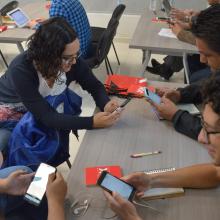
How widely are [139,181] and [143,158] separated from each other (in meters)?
0.18

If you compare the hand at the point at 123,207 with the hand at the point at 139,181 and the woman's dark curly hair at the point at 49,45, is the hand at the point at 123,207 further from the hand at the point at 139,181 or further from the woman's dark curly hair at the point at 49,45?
the woman's dark curly hair at the point at 49,45

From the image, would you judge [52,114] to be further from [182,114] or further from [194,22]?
[194,22]

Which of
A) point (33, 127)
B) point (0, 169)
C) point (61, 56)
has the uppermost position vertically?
point (61, 56)

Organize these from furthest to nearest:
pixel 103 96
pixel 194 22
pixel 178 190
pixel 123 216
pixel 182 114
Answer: pixel 103 96, pixel 194 22, pixel 182 114, pixel 178 190, pixel 123 216

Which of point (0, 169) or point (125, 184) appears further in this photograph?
point (0, 169)

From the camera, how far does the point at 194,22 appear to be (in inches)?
61.2

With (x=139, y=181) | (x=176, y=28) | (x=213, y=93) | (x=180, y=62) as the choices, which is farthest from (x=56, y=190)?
(x=180, y=62)

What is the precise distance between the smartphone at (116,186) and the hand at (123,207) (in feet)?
0.11

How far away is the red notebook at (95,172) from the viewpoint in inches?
44.7

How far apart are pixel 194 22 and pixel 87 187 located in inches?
38.6

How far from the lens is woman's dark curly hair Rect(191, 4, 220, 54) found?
1452 millimetres

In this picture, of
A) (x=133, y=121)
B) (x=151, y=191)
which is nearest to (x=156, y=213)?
(x=151, y=191)

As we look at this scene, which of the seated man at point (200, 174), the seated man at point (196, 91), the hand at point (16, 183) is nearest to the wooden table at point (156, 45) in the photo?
the seated man at point (196, 91)

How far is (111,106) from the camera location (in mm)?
1581
